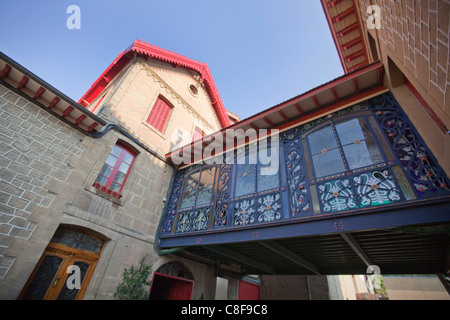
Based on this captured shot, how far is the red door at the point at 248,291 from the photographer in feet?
29.2

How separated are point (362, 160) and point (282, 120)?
7.31ft

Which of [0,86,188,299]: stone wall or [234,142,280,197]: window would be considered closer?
[0,86,188,299]: stone wall

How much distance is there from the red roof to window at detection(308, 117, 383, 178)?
7712 millimetres

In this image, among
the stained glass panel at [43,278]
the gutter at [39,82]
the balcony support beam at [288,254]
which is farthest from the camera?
the balcony support beam at [288,254]

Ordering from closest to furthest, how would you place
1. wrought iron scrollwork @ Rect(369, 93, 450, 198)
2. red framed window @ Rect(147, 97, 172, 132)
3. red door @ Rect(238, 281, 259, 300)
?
wrought iron scrollwork @ Rect(369, 93, 450, 198)
red framed window @ Rect(147, 97, 172, 132)
red door @ Rect(238, 281, 259, 300)

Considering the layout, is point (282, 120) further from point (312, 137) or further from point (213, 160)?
point (213, 160)

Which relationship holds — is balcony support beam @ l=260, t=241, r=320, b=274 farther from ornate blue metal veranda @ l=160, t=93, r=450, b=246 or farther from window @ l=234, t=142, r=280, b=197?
window @ l=234, t=142, r=280, b=197

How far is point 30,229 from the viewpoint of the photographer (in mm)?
4289

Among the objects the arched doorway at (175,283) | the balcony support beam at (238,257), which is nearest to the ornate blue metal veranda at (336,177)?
the balcony support beam at (238,257)

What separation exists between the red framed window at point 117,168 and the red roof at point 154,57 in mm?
4343

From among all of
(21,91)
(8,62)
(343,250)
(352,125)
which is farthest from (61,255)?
(352,125)

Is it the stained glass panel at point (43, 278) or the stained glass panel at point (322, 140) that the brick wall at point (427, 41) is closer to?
the stained glass panel at point (322, 140)

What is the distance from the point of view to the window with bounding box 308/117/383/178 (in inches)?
159

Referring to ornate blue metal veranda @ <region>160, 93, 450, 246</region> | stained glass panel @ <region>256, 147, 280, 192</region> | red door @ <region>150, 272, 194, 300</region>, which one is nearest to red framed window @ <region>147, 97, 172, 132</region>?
ornate blue metal veranda @ <region>160, 93, 450, 246</region>
